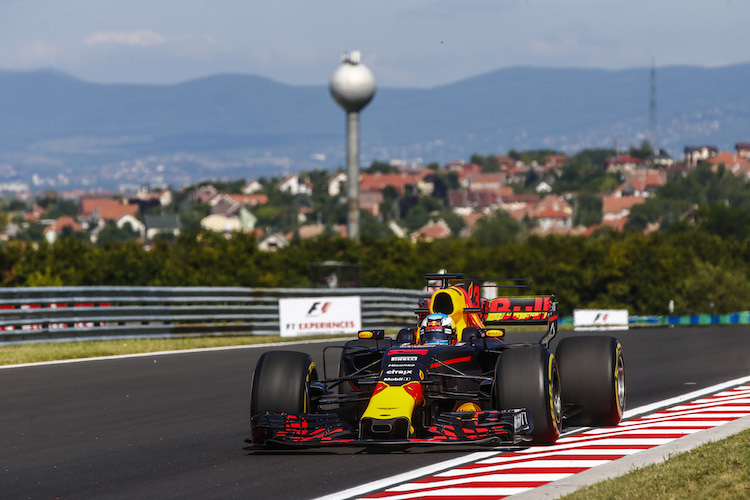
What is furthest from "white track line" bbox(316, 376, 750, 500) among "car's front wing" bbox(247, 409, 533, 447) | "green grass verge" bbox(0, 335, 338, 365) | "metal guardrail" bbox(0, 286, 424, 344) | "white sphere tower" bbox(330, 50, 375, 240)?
"white sphere tower" bbox(330, 50, 375, 240)

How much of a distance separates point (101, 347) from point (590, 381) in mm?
13059

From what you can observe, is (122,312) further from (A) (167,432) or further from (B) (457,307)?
(B) (457,307)

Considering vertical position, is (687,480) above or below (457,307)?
below

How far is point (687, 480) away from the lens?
8.01 m

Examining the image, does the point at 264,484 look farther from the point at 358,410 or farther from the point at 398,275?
the point at 398,275

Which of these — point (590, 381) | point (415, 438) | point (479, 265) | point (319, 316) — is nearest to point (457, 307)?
point (590, 381)

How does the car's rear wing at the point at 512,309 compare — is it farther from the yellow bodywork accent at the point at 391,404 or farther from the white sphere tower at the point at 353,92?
the white sphere tower at the point at 353,92

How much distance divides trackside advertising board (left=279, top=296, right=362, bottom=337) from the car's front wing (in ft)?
58.5

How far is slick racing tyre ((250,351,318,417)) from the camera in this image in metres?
10.5

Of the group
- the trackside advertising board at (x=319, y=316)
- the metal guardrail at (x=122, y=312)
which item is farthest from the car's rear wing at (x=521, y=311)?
the trackside advertising board at (x=319, y=316)

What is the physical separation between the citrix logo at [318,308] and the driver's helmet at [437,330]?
17264 mm

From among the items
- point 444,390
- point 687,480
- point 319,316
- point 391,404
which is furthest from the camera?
point 319,316

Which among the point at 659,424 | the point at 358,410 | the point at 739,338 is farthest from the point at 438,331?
the point at 739,338

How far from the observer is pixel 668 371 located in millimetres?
17438
